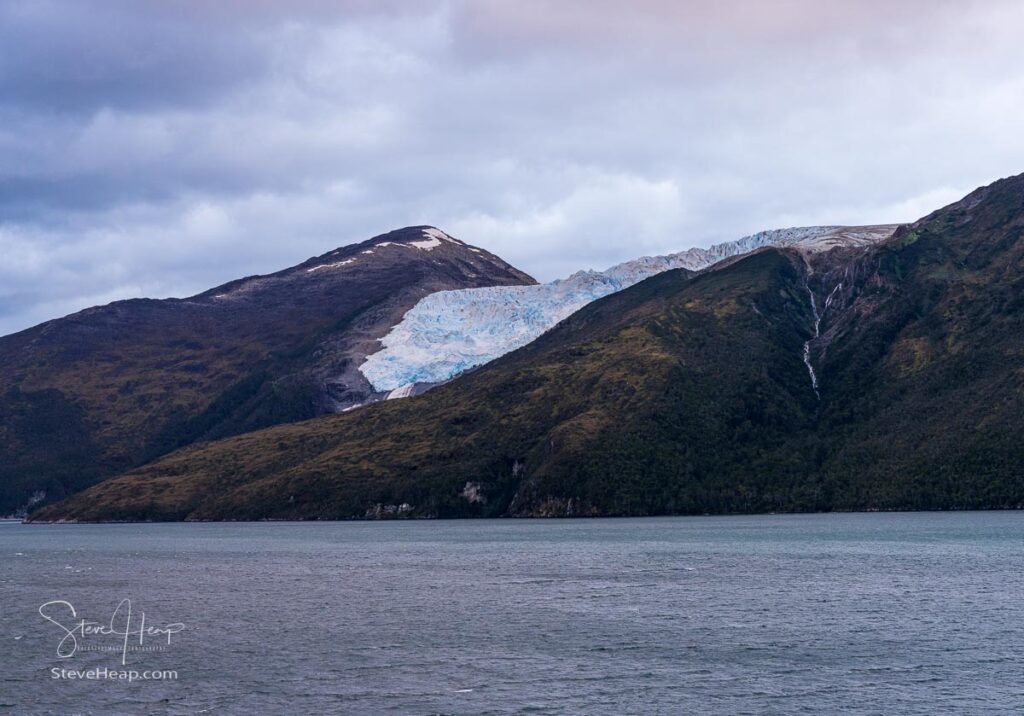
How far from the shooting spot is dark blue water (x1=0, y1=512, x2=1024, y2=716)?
63.3 m

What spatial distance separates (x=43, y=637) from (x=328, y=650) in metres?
24.6

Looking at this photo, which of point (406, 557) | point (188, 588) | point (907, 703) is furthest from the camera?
point (406, 557)

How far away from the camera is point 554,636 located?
84.1 metres

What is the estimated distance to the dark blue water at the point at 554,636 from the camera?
6334 centimetres

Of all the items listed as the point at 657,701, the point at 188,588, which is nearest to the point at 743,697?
the point at 657,701

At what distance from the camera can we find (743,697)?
6259 centimetres

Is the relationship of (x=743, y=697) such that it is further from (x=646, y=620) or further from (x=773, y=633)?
(x=646, y=620)
